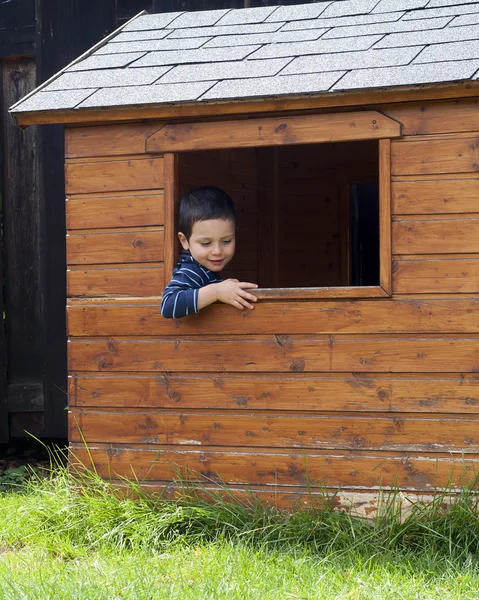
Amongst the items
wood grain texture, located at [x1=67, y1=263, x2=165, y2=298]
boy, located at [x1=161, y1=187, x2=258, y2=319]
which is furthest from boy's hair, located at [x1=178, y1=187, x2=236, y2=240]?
wood grain texture, located at [x1=67, y1=263, x2=165, y2=298]

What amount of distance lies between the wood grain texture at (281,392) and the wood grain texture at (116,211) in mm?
941

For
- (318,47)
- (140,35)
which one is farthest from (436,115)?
(140,35)

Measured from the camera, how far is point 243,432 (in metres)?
6.36

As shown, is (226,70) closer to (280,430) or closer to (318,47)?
(318,47)

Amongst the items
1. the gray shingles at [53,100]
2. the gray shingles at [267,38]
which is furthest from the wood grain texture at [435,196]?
the gray shingles at [53,100]

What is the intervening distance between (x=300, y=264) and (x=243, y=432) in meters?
2.98

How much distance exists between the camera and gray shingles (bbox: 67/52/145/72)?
700 cm

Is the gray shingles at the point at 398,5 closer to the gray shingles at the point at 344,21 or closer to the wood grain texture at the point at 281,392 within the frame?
the gray shingles at the point at 344,21

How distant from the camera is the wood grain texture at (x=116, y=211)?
655 centimetres

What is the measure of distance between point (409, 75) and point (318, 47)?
94cm

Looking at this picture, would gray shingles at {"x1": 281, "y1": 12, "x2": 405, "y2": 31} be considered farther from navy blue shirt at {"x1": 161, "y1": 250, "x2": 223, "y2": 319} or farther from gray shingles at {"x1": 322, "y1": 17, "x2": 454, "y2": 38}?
navy blue shirt at {"x1": 161, "y1": 250, "x2": 223, "y2": 319}

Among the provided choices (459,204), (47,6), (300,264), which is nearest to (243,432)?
(459,204)

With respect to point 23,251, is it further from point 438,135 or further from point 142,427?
point 438,135

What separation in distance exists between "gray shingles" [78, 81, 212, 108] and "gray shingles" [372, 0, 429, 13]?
5.26ft
